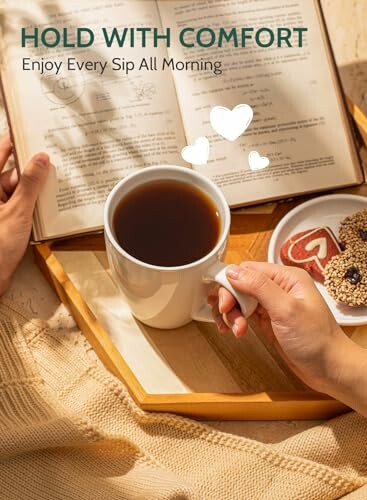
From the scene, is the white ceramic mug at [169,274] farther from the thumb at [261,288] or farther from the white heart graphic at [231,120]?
the white heart graphic at [231,120]

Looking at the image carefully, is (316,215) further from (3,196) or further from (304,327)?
(3,196)

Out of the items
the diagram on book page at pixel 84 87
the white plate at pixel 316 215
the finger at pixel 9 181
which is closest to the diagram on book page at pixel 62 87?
the diagram on book page at pixel 84 87

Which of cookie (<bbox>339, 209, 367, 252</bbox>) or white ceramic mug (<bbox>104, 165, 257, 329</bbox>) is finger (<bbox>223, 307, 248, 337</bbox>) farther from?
cookie (<bbox>339, 209, 367, 252</bbox>)

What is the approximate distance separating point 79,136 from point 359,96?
46 cm

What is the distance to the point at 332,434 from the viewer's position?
85cm

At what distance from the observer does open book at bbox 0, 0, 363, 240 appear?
0.92m

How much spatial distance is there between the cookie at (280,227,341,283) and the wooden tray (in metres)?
0.05

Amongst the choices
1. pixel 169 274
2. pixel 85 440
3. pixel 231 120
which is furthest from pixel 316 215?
pixel 85 440

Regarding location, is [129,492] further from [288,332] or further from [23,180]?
[23,180]

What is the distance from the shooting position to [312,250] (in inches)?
35.3

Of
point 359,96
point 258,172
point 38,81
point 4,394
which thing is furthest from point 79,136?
point 359,96

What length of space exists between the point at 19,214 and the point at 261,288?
0.35 meters

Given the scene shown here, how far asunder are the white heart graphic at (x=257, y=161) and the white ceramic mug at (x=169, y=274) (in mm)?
184

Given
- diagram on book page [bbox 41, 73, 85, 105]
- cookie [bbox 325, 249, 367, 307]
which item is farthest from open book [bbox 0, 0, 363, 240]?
cookie [bbox 325, 249, 367, 307]
